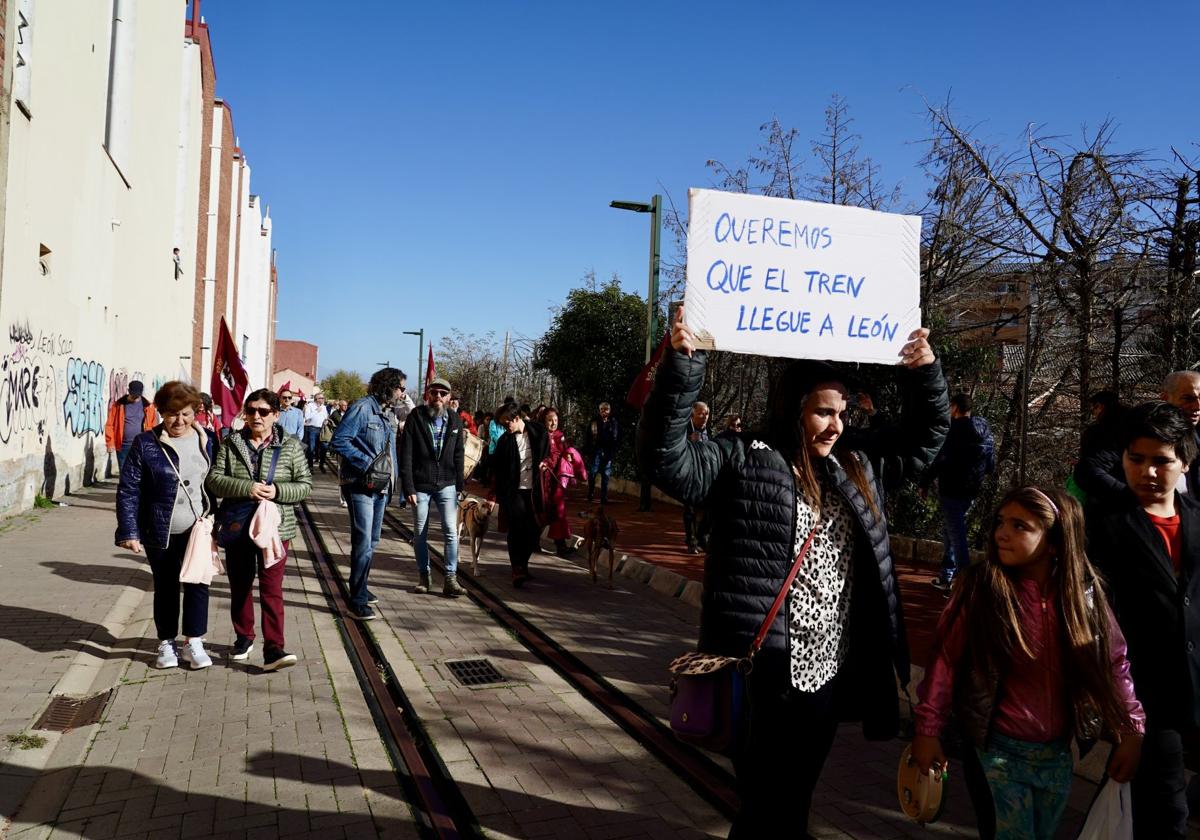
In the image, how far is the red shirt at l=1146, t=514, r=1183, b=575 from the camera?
2.92 metres

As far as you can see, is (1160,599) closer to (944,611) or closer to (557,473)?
(944,611)

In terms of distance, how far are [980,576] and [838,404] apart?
72 centimetres

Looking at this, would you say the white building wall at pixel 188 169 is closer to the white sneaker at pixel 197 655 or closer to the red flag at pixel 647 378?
the white sneaker at pixel 197 655

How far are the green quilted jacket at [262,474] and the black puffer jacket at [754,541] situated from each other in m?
3.78

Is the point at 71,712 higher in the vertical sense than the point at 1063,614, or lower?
lower

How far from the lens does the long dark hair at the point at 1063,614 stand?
2.57 meters

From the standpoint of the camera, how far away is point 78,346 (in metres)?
14.4

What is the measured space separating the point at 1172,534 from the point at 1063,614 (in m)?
0.70

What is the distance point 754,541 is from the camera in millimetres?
2580

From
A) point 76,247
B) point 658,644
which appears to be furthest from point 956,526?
point 76,247

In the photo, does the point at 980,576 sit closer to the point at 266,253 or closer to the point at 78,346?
the point at 78,346

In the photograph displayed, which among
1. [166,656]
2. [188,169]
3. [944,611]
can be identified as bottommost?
[166,656]

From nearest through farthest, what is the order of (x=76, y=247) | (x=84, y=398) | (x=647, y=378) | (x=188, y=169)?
(x=647, y=378) → (x=76, y=247) → (x=84, y=398) → (x=188, y=169)

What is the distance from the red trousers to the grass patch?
144cm
